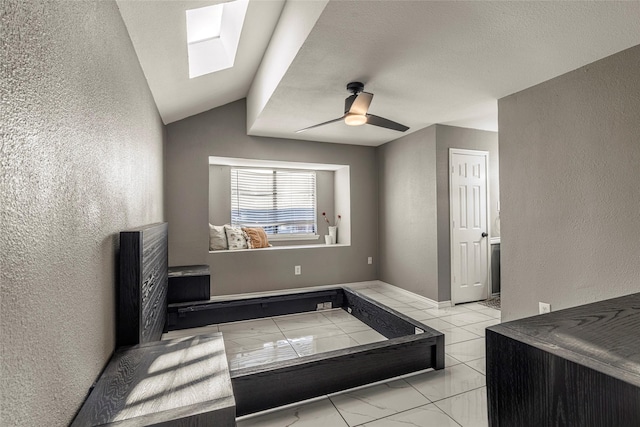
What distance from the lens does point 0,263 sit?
693mm

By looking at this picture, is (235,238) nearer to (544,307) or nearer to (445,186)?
(445,186)

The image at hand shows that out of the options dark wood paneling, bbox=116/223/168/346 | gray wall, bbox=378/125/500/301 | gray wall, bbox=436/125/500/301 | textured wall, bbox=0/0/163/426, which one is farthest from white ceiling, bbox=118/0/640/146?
dark wood paneling, bbox=116/223/168/346

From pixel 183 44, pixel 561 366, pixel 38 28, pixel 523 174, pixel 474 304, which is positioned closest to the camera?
pixel 561 366

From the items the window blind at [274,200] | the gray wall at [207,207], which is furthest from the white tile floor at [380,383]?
the window blind at [274,200]

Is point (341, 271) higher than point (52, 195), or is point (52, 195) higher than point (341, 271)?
point (52, 195)

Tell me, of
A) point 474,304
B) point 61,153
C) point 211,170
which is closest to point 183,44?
point 61,153

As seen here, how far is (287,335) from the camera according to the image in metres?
3.12

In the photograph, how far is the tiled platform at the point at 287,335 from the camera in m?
2.71

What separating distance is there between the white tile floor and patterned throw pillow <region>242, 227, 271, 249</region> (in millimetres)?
1355

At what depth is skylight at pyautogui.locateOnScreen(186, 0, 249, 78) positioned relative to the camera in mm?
2414

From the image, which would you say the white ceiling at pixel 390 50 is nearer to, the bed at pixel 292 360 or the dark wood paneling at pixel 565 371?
the bed at pixel 292 360

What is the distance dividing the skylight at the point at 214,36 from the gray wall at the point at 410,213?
259 cm

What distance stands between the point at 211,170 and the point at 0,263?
4357 mm

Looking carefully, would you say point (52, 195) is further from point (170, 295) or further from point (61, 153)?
point (170, 295)
